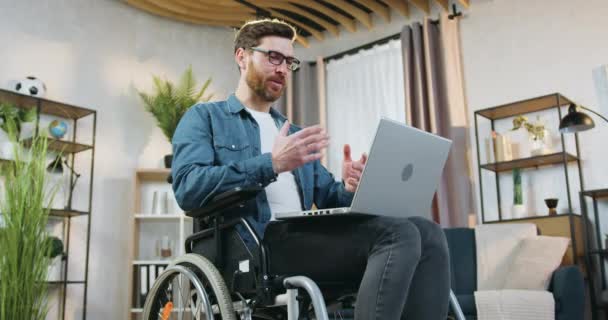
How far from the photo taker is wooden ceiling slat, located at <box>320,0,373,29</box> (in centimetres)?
520

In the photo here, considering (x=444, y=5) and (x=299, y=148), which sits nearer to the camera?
(x=299, y=148)

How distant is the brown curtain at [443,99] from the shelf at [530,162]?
0.25 m

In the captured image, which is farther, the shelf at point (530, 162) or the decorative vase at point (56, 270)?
the decorative vase at point (56, 270)

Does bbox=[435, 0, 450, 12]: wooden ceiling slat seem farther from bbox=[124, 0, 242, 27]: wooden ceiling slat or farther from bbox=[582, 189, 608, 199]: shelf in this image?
bbox=[582, 189, 608, 199]: shelf

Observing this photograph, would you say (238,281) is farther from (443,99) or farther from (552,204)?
(443,99)

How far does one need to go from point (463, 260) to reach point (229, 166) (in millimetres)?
2622

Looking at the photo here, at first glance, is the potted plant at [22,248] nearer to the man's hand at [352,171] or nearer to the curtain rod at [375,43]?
the man's hand at [352,171]

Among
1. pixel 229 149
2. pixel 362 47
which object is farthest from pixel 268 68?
pixel 362 47

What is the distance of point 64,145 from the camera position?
4.58 metres

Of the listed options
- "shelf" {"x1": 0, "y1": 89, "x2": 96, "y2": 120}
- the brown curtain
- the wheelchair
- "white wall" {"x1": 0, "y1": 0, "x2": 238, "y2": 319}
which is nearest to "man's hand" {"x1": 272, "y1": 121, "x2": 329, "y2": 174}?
the wheelchair

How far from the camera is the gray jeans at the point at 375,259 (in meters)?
1.37

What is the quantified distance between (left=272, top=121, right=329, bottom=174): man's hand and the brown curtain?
127 inches

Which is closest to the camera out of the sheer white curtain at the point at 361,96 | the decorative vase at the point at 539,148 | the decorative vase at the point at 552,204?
the decorative vase at the point at 552,204

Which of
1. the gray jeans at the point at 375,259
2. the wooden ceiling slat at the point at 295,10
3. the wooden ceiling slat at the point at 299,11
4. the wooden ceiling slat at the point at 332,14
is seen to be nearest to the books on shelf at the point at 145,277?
the wooden ceiling slat at the point at 295,10
